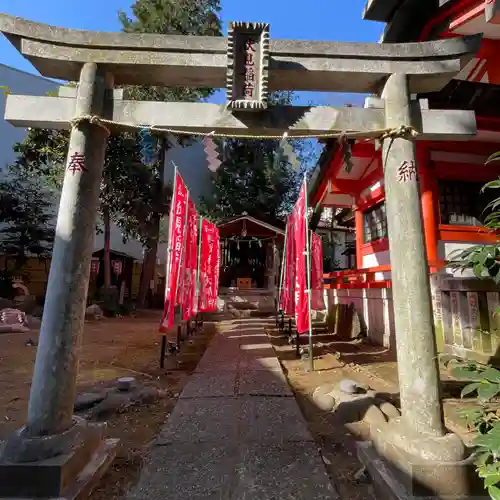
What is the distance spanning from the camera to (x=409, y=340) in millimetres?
2828

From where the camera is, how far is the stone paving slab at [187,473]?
2510mm

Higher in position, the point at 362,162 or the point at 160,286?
the point at 362,162

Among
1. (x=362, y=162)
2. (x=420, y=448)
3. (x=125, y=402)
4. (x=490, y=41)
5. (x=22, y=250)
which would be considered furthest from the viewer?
(x=22, y=250)

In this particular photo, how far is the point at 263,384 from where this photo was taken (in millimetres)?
5227

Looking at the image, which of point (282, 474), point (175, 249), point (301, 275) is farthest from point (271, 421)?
point (175, 249)

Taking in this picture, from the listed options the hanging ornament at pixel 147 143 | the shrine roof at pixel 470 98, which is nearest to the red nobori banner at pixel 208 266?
the hanging ornament at pixel 147 143

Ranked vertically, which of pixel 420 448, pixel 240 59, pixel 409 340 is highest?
pixel 240 59

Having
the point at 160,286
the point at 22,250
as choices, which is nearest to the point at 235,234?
the point at 160,286

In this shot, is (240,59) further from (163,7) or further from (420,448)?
(163,7)

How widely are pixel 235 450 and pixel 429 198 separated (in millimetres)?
7077

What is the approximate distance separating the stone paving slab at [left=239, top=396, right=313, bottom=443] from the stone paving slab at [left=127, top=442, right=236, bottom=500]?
404 mm

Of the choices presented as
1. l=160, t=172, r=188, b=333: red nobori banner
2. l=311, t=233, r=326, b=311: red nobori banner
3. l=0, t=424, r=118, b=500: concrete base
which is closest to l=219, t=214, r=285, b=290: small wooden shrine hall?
l=311, t=233, r=326, b=311: red nobori banner

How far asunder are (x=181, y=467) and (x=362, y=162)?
9125 millimetres

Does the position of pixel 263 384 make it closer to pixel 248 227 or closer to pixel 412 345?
pixel 412 345
